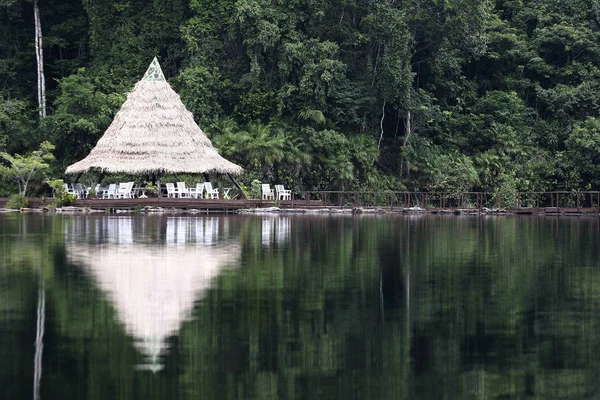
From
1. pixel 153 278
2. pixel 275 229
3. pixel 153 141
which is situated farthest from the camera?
pixel 153 141

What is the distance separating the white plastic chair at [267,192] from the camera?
128 ft

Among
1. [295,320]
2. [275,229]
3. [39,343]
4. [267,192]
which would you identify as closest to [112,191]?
[267,192]

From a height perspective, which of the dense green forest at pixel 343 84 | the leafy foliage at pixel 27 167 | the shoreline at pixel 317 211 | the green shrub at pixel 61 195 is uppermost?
the dense green forest at pixel 343 84

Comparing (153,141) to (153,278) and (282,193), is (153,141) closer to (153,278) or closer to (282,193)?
(282,193)

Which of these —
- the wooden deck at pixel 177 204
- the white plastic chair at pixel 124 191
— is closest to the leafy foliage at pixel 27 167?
the wooden deck at pixel 177 204

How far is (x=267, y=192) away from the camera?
129 ft

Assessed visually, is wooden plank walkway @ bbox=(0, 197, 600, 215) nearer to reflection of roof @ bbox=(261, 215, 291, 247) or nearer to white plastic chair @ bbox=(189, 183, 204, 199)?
white plastic chair @ bbox=(189, 183, 204, 199)

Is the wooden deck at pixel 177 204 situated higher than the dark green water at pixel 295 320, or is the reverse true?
the wooden deck at pixel 177 204

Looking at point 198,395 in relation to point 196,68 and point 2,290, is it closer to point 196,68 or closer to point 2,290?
point 2,290

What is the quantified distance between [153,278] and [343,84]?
1060 inches

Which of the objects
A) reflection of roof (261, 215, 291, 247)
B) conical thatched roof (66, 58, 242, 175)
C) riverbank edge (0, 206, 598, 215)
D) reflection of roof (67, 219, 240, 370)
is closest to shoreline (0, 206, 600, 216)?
riverbank edge (0, 206, 598, 215)

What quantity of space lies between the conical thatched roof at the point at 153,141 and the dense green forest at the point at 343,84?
182cm

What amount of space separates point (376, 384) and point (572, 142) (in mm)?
32907

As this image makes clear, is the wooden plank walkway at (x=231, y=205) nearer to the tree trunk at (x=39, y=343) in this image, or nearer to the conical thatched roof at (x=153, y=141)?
the conical thatched roof at (x=153, y=141)
